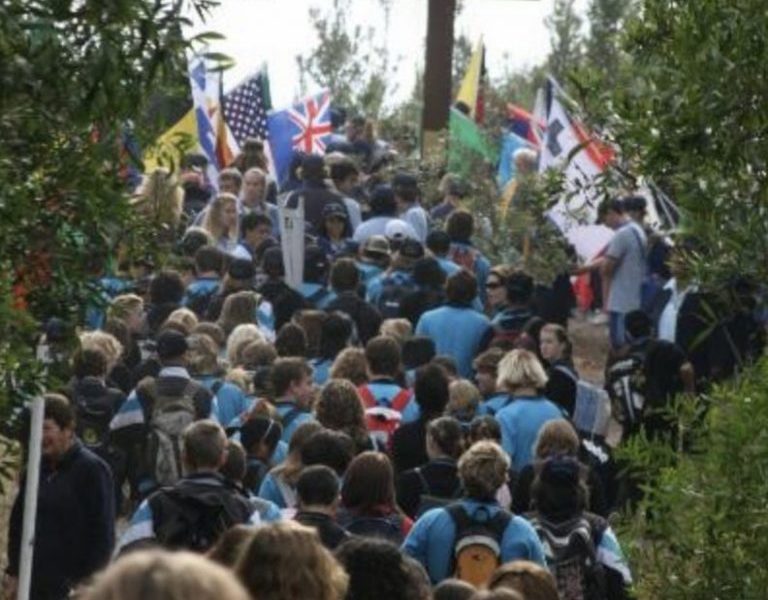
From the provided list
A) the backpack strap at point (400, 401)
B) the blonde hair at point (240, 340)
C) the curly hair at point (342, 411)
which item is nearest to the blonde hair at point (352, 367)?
the backpack strap at point (400, 401)

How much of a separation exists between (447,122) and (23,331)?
2730 centimetres

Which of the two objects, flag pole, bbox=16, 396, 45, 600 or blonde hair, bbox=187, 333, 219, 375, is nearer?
flag pole, bbox=16, 396, 45, 600

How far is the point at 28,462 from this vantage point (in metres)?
11.9

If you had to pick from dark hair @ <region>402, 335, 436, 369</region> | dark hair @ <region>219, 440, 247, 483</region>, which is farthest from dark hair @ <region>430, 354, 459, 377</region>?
dark hair @ <region>219, 440, 247, 483</region>

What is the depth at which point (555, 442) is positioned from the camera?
46.0 feet

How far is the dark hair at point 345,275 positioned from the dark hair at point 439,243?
4.81 ft

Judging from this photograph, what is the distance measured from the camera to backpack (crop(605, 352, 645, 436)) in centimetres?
1841

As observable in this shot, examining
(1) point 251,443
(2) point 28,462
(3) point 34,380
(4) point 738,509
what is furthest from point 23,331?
(1) point 251,443

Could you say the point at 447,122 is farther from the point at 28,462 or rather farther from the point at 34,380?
the point at 34,380

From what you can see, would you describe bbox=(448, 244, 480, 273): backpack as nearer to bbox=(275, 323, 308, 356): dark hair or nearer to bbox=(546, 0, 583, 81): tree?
bbox=(275, 323, 308, 356): dark hair

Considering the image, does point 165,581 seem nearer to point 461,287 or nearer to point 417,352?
point 417,352

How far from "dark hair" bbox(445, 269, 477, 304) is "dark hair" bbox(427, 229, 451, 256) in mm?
2128

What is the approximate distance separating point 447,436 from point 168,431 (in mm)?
1974

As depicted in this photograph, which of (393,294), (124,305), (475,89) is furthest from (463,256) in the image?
(475,89)
